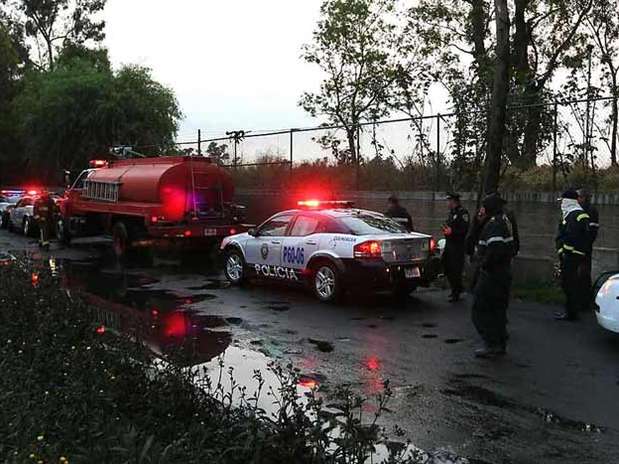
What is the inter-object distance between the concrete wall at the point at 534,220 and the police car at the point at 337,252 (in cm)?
239

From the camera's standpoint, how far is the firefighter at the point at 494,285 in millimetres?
7738

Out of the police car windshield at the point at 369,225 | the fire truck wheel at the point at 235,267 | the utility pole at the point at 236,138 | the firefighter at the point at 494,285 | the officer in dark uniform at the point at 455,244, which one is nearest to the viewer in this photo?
the firefighter at the point at 494,285

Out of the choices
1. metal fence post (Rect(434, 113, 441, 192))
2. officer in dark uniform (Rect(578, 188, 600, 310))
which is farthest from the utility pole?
officer in dark uniform (Rect(578, 188, 600, 310))

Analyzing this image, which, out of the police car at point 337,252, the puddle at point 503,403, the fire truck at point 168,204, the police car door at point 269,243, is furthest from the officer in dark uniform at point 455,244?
the fire truck at point 168,204

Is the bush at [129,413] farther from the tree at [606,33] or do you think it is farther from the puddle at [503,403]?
the tree at [606,33]

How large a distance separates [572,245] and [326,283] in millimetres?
3694

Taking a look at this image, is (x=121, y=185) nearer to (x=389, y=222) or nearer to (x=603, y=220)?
(x=389, y=222)

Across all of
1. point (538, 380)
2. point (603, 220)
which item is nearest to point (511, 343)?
point (538, 380)

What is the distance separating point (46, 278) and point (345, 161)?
11.4 m

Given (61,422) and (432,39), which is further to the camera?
(432,39)

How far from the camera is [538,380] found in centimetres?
676

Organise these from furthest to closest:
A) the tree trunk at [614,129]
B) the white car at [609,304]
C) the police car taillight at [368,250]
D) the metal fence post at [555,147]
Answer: the metal fence post at [555,147]
the tree trunk at [614,129]
the police car taillight at [368,250]
the white car at [609,304]

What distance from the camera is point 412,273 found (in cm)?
1088

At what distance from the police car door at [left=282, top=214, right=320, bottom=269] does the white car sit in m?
4.46
